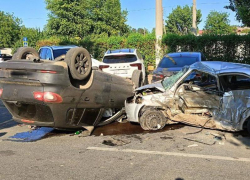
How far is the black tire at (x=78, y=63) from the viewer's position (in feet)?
16.8

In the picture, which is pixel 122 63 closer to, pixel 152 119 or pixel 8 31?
pixel 152 119

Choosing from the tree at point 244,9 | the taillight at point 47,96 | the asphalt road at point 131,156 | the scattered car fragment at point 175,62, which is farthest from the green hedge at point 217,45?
the taillight at point 47,96

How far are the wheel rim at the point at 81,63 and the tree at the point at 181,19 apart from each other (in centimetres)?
5342

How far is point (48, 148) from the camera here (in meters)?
5.15

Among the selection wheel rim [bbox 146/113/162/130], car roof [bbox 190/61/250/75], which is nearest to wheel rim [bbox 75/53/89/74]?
wheel rim [bbox 146/113/162/130]

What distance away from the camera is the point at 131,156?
4.66 meters

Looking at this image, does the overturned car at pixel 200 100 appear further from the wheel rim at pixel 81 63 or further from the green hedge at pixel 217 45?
the green hedge at pixel 217 45

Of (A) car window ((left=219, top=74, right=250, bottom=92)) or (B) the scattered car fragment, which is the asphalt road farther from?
(B) the scattered car fragment

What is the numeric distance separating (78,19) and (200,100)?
35.4 meters

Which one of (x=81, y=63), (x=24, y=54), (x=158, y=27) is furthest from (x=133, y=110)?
(x=158, y=27)

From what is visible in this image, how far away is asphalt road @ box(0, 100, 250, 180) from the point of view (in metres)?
3.96

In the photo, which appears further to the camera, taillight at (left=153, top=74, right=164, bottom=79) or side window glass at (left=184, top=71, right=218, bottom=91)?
taillight at (left=153, top=74, right=164, bottom=79)

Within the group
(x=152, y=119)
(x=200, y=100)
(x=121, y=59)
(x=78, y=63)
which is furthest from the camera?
(x=121, y=59)

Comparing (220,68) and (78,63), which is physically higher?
(78,63)
